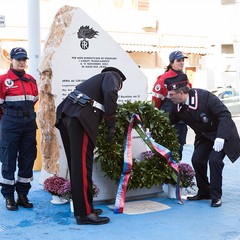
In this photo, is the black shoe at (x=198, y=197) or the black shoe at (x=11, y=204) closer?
the black shoe at (x=11, y=204)

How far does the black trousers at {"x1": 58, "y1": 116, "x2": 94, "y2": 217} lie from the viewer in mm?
5395

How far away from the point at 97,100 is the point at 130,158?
0.92m

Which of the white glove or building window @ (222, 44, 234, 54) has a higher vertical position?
building window @ (222, 44, 234, 54)

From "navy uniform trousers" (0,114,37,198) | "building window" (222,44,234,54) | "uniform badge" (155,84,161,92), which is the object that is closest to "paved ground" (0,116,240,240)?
"navy uniform trousers" (0,114,37,198)

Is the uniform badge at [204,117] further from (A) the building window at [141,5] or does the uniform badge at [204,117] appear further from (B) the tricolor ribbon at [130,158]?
(A) the building window at [141,5]

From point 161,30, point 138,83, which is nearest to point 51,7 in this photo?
point 161,30

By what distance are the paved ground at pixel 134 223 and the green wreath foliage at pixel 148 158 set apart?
411 millimetres

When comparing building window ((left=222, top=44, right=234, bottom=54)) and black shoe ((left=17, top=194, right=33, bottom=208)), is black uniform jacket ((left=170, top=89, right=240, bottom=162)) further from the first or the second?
building window ((left=222, top=44, right=234, bottom=54))

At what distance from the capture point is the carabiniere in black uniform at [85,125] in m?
5.38

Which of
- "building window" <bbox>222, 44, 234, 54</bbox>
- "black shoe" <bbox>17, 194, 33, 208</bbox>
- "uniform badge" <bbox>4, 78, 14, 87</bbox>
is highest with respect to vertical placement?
"building window" <bbox>222, 44, 234, 54</bbox>

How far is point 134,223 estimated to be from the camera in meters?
5.47

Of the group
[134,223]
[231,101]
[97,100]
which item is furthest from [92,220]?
[231,101]

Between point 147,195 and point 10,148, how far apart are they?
187cm

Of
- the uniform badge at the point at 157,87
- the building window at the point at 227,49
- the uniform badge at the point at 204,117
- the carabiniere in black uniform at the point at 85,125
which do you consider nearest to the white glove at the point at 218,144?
the uniform badge at the point at 204,117
